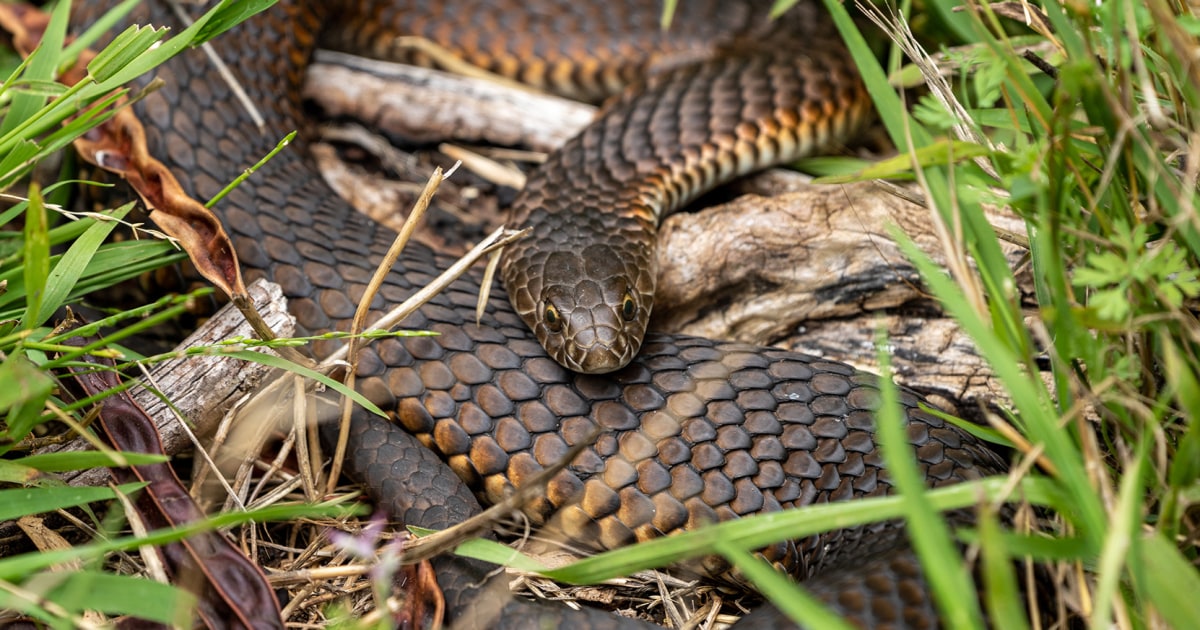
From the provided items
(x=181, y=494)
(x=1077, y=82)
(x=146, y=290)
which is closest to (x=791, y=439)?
(x=1077, y=82)

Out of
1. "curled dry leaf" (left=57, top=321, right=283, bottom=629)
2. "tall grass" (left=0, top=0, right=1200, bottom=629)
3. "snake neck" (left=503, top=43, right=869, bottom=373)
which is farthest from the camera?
"snake neck" (left=503, top=43, right=869, bottom=373)

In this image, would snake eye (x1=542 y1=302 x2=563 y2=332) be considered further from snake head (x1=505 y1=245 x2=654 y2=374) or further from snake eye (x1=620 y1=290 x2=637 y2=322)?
snake eye (x1=620 y1=290 x2=637 y2=322)

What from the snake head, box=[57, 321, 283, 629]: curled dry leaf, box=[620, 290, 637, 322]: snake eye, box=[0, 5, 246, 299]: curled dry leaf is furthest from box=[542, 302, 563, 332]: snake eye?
box=[57, 321, 283, 629]: curled dry leaf

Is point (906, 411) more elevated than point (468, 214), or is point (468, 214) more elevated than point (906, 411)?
point (468, 214)

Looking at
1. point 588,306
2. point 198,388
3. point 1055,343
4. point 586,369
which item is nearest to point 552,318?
point 588,306

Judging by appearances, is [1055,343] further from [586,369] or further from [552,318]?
[552,318]

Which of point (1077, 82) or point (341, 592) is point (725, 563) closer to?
point (341, 592)

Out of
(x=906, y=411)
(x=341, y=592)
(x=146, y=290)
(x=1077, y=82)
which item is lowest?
(x=906, y=411)
